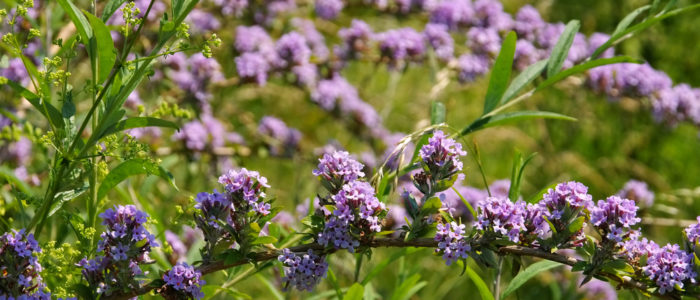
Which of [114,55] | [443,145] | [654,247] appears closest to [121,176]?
[114,55]

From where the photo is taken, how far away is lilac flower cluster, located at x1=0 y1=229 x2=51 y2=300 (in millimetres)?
1124

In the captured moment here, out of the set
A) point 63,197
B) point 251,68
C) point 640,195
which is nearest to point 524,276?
point 63,197

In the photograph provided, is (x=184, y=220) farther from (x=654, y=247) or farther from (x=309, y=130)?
(x=309, y=130)

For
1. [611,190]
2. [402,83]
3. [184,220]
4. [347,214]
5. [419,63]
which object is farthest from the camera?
[402,83]

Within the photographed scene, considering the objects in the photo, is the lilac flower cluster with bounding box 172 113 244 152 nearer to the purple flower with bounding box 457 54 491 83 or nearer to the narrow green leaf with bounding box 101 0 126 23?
the purple flower with bounding box 457 54 491 83

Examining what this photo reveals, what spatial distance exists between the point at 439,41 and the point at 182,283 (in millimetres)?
1999

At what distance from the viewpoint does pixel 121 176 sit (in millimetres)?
1265

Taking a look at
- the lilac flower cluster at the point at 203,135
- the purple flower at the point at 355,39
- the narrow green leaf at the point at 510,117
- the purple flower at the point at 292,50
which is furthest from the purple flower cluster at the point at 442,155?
the purple flower at the point at 355,39

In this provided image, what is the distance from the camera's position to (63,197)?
1259 mm

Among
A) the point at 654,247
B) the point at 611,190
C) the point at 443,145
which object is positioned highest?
the point at 611,190

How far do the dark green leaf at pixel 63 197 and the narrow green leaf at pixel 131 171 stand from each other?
4 centimetres

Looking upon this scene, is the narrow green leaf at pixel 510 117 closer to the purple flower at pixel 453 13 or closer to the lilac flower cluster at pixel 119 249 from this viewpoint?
the lilac flower cluster at pixel 119 249

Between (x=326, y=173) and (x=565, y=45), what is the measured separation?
668mm

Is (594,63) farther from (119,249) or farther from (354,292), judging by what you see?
(119,249)
